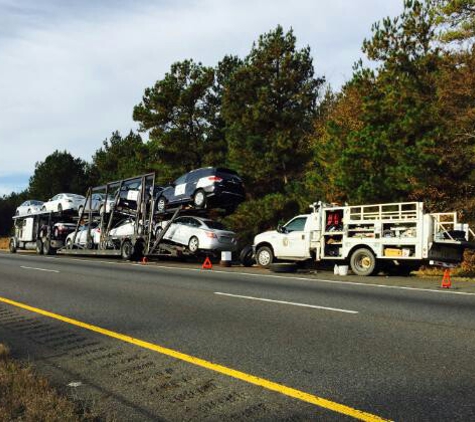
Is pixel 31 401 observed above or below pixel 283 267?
below

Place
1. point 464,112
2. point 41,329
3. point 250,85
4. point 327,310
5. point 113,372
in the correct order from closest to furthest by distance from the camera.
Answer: point 113,372 → point 41,329 → point 327,310 → point 464,112 → point 250,85

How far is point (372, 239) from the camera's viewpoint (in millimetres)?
15359

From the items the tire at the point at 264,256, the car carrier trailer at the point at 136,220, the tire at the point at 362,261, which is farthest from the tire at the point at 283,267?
the car carrier trailer at the point at 136,220

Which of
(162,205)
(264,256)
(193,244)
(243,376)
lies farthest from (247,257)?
(243,376)

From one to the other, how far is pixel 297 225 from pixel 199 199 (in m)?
4.39

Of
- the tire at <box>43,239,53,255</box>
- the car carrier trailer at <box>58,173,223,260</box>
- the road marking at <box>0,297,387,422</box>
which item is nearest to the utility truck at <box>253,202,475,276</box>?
the car carrier trailer at <box>58,173,223,260</box>

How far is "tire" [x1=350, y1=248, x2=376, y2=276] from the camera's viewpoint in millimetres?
15344

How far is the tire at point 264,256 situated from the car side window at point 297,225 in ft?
3.70

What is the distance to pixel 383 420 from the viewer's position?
355 cm

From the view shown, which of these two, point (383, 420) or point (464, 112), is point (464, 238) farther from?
point (383, 420)

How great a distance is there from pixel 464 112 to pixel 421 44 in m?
5.57

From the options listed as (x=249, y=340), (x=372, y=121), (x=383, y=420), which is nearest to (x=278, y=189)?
(x=372, y=121)

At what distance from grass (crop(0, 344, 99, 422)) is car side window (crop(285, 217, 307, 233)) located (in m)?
13.6

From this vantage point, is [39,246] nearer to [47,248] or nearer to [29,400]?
[47,248]
